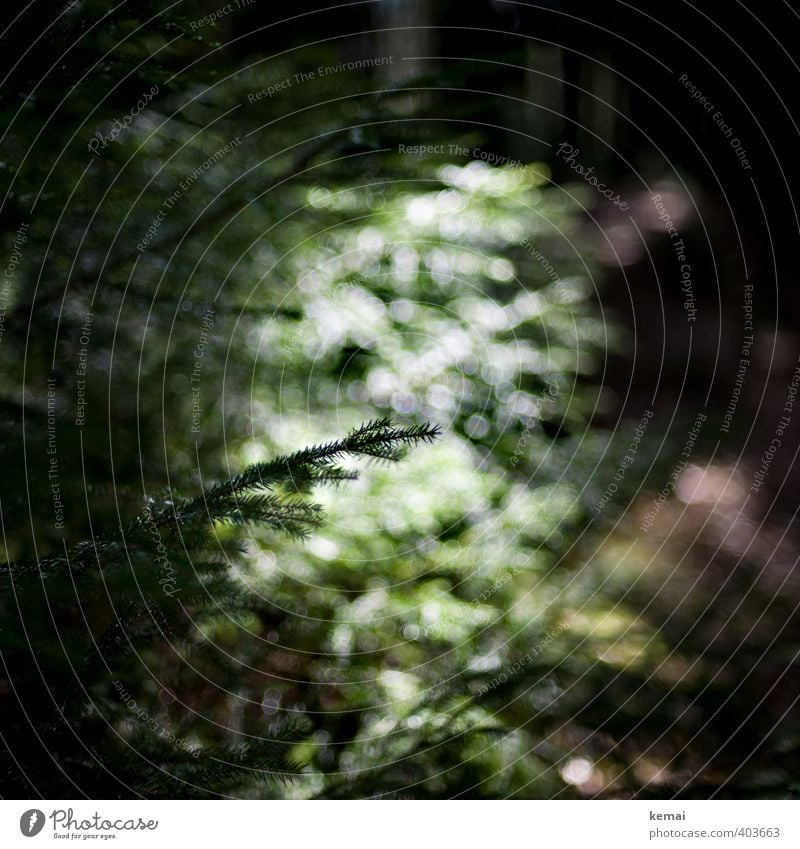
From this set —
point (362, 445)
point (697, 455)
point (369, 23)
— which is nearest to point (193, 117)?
point (369, 23)

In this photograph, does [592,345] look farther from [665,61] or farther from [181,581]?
[181,581]

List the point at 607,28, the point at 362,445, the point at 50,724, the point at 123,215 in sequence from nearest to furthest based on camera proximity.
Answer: the point at 362,445 → the point at 50,724 → the point at 123,215 → the point at 607,28

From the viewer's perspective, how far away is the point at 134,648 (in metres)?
0.60

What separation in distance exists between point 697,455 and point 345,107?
24.0 inches

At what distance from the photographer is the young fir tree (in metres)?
0.50

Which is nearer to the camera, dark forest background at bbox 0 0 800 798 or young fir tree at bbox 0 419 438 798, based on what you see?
young fir tree at bbox 0 419 438 798

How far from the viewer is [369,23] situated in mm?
716
